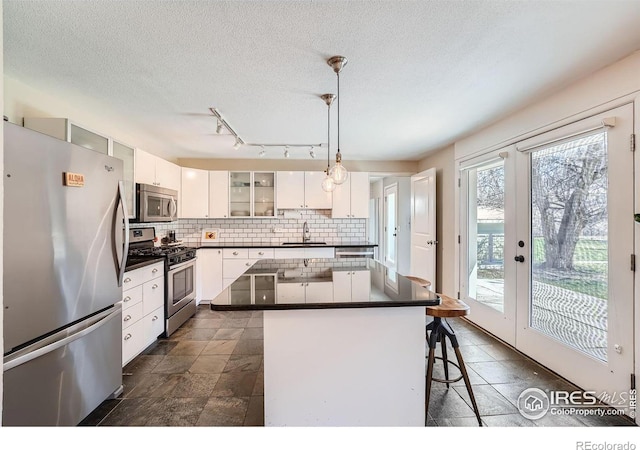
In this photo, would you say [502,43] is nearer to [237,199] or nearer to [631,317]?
[631,317]

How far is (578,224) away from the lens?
2152 mm

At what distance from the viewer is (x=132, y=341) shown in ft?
8.15

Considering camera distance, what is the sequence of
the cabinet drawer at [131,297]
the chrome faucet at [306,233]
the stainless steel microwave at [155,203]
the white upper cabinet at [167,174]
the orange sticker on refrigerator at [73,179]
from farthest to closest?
the chrome faucet at [306,233], the white upper cabinet at [167,174], the stainless steel microwave at [155,203], the cabinet drawer at [131,297], the orange sticker on refrigerator at [73,179]

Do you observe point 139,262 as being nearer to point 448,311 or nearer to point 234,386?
point 234,386

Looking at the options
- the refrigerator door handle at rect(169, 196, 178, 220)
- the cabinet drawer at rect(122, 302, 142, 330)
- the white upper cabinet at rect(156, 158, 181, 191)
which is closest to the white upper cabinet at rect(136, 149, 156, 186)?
the white upper cabinet at rect(156, 158, 181, 191)

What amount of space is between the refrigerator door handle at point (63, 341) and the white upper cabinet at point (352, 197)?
3330mm

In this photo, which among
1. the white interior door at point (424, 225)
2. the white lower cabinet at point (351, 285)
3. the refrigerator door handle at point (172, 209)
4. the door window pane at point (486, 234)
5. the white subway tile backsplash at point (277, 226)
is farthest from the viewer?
the white subway tile backsplash at point (277, 226)

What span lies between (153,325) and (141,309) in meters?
0.29

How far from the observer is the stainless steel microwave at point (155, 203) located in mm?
3109

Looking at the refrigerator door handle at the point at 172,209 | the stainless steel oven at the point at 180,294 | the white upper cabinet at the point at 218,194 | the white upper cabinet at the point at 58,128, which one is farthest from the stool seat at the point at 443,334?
the white upper cabinet at the point at 218,194

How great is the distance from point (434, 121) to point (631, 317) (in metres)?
2.20

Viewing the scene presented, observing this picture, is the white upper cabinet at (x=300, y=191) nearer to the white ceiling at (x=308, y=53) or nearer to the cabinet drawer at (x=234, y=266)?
the cabinet drawer at (x=234, y=266)

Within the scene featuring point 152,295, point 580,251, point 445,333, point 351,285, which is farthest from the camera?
point 152,295

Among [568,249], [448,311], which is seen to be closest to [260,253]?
[448,311]
